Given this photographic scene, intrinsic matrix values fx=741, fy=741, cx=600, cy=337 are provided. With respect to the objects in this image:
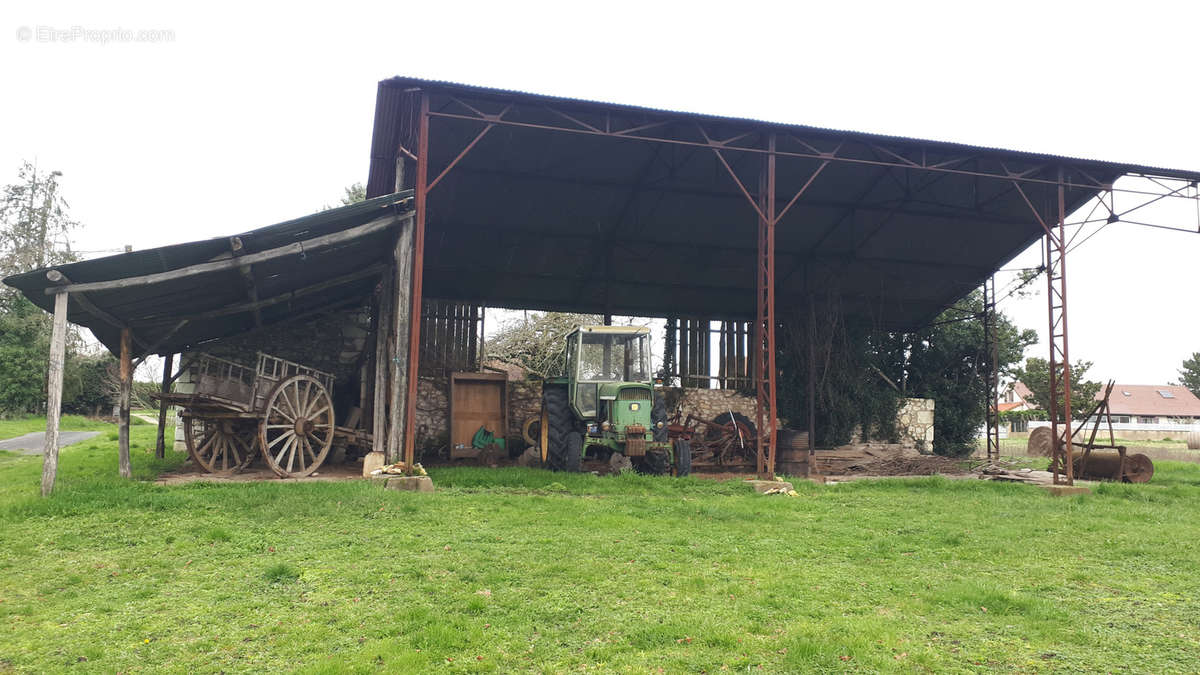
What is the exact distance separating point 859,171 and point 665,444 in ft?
22.5

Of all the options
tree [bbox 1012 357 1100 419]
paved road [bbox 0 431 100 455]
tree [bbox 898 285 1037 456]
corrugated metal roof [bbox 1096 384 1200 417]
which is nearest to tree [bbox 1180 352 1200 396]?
corrugated metal roof [bbox 1096 384 1200 417]

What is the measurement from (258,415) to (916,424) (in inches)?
594

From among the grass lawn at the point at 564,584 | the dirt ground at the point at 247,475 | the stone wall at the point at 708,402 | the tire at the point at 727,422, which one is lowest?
the grass lawn at the point at 564,584

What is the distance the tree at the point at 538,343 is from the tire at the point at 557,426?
12137 millimetres

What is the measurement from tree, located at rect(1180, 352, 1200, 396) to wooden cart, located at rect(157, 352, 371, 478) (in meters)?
57.9

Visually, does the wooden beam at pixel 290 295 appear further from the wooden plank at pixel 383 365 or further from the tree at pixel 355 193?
the tree at pixel 355 193

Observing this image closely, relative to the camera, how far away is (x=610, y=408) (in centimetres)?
1126

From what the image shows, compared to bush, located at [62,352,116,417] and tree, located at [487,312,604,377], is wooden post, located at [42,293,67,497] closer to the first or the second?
tree, located at [487,312,604,377]

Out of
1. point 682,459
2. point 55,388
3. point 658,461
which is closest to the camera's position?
point 55,388

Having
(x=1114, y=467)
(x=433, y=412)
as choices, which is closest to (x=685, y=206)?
(x=433, y=412)

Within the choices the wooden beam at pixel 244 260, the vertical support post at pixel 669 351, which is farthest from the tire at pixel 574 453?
the vertical support post at pixel 669 351

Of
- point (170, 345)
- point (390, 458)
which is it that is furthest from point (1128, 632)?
point (170, 345)

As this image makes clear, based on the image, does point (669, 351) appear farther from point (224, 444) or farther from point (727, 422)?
point (224, 444)

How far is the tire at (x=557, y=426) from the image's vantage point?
11.4 meters
